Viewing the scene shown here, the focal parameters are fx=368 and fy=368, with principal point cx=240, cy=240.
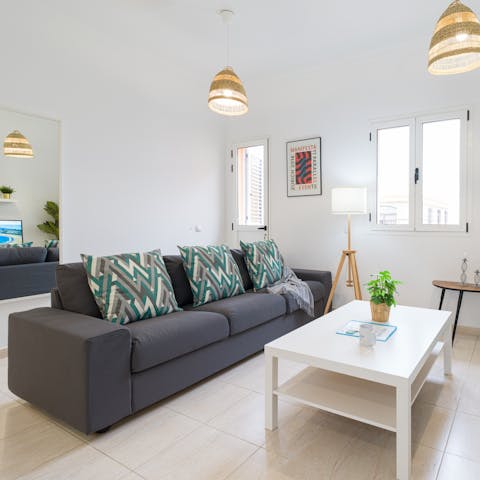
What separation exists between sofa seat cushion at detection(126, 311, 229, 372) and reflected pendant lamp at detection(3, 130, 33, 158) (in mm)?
1877

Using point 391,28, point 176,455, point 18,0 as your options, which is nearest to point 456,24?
point 391,28

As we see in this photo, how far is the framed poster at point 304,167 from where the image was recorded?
14.9 feet

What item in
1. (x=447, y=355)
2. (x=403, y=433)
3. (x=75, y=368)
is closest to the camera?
(x=403, y=433)

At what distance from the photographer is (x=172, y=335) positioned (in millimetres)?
2219

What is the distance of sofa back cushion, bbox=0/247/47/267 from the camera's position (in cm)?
302

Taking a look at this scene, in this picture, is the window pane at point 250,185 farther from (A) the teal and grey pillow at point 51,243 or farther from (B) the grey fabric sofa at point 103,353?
(A) the teal and grey pillow at point 51,243

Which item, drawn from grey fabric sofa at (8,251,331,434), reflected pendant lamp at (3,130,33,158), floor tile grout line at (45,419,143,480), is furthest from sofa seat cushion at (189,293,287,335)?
reflected pendant lamp at (3,130,33,158)

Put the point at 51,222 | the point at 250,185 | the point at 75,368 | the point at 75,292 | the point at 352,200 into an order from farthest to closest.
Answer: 1. the point at 250,185
2. the point at 352,200
3. the point at 51,222
4. the point at 75,292
5. the point at 75,368

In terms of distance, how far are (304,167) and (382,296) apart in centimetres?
257

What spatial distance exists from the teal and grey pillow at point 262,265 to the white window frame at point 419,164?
1.25 metres

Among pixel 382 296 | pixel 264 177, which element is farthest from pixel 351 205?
pixel 382 296

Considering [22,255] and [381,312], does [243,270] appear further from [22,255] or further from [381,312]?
[22,255]

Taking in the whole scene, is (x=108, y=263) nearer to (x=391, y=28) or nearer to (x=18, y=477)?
(x=18, y=477)

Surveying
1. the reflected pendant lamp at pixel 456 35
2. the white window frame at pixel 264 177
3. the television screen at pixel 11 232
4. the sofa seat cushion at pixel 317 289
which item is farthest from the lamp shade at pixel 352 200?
the television screen at pixel 11 232
